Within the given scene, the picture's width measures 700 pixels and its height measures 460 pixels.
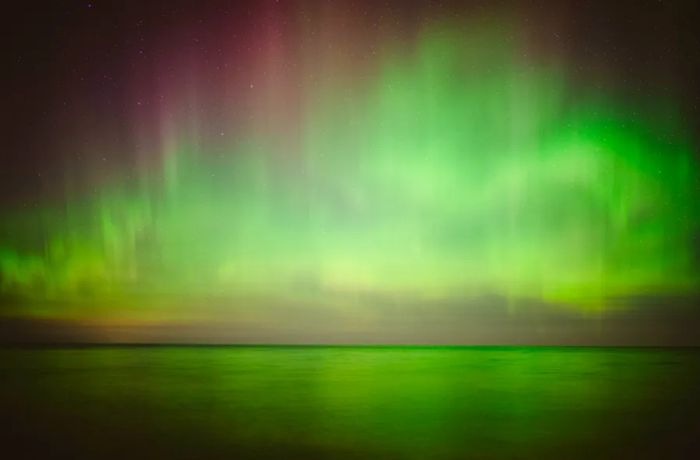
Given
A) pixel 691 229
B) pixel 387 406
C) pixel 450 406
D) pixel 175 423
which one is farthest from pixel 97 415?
pixel 691 229

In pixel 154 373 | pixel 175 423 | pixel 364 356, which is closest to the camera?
pixel 175 423

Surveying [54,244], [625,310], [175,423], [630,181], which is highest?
[630,181]

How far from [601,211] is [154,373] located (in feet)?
8.94

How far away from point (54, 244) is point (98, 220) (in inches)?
13.3

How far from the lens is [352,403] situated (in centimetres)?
299

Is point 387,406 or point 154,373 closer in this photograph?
point 387,406

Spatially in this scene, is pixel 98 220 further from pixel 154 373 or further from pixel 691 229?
pixel 691 229

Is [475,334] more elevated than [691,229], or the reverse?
[691,229]

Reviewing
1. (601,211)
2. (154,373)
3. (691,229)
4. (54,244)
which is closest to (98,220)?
(54,244)

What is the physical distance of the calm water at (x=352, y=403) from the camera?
7.89 feet

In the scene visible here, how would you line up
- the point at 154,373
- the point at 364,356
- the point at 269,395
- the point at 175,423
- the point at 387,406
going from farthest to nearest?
the point at 364,356 < the point at 154,373 < the point at 269,395 < the point at 387,406 < the point at 175,423

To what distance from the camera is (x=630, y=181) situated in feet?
13.8

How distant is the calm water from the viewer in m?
2.41

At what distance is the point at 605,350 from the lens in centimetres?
434
